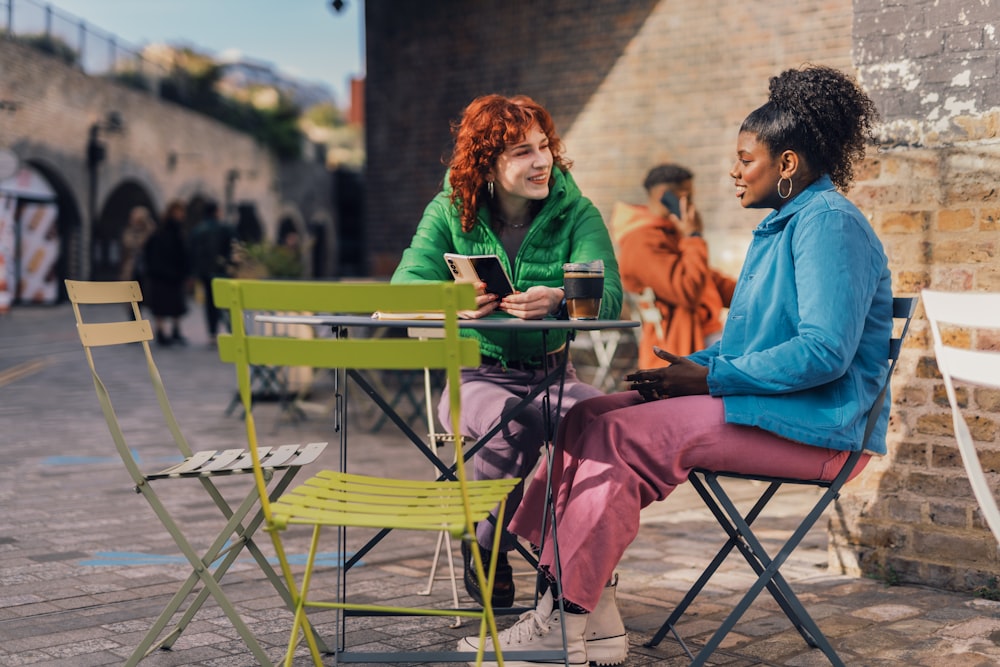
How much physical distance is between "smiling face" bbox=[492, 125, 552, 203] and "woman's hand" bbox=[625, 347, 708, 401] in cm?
93

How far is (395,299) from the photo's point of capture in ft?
8.44

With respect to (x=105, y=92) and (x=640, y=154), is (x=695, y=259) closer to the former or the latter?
(x=640, y=154)

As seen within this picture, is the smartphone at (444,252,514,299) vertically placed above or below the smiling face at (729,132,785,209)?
below

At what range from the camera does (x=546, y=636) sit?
10.5ft

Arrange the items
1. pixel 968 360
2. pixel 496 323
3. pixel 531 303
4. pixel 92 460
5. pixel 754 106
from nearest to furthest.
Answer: pixel 968 360 → pixel 496 323 → pixel 531 303 → pixel 92 460 → pixel 754 106

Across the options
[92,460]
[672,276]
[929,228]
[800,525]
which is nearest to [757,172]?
[800,525]

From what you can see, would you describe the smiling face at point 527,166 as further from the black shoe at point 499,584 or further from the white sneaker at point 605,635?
the white sneaker at point 605,635

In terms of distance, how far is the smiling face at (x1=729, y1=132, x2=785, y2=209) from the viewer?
3.36 metres

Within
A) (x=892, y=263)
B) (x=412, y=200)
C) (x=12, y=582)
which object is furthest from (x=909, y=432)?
(x=412, y=200)

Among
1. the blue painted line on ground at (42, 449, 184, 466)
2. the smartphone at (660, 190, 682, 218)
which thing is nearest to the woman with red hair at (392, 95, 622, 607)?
the smartphone at (660, 190, 682, 218)

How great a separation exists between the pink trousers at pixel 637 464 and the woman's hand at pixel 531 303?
0.43m

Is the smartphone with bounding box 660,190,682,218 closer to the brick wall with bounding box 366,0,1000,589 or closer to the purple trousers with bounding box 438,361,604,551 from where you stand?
the brick wall with bounding box 366,0,1000,589

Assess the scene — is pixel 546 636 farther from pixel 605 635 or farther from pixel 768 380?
pixel 768 380

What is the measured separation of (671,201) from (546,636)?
4109 millimetres
